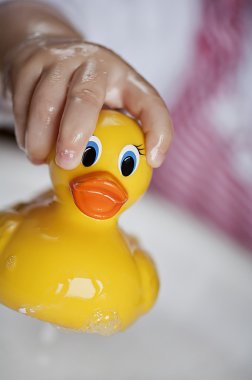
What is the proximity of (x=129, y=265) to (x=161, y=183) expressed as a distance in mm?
406

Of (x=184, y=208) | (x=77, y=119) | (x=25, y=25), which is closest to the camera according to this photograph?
(x=77, y=119)

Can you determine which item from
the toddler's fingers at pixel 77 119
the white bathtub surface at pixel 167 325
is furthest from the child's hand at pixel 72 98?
the white bathtub surface at pixel 167 325

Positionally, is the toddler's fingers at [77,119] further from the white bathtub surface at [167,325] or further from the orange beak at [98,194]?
the white bathtub surface at [167,325]

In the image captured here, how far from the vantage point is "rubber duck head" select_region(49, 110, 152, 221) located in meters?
0.31

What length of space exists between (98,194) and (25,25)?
19cm

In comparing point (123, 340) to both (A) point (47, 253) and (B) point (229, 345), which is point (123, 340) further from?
(A) point (47, 253)

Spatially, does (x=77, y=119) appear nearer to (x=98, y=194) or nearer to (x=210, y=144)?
(x=98, y=194)

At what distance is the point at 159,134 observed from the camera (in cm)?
33

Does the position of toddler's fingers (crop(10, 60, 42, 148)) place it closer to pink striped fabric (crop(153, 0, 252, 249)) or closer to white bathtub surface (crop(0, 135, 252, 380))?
white bathtub surface (crop(0, 135, 252, 380))

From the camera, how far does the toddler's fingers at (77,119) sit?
12.0 inches

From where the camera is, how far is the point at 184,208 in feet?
2.29

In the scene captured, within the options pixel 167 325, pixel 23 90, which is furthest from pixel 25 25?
pixel 167 325

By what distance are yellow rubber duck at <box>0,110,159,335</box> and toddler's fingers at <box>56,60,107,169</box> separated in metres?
0.01

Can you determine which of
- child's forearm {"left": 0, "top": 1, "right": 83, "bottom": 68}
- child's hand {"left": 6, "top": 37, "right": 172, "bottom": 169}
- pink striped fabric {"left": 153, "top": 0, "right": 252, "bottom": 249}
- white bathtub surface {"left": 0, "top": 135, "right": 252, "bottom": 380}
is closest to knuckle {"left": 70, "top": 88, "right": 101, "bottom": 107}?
child's hand {"left": 6, "top": 37, "right": 172, "bottom": 169}
